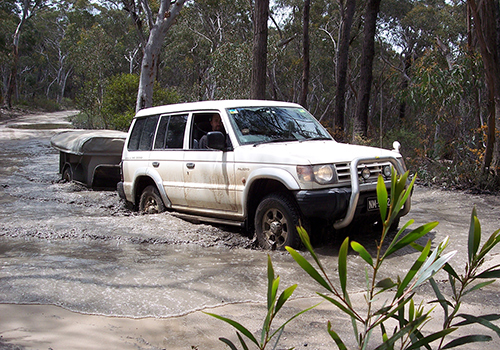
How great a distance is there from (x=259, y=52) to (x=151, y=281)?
925 centimetres

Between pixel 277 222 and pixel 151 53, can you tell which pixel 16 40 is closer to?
pixel 151 53

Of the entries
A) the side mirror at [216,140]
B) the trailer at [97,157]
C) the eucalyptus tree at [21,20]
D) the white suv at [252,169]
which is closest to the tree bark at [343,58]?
the trailer at [97,157]

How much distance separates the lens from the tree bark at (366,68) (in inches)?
648

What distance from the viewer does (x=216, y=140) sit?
617cm

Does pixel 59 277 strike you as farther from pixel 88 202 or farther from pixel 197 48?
pixel 197 48

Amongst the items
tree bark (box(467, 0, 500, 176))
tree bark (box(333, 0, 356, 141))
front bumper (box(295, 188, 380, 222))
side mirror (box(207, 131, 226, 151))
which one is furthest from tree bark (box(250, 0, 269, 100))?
tree bark (box(333, 0, 356, 141))

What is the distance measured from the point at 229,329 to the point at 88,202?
6.97 metres

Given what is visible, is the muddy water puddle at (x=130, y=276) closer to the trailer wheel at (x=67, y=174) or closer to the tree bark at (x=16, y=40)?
the trailer wheel at (x=67, y=174)

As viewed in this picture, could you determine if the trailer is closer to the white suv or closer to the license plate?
the white suv

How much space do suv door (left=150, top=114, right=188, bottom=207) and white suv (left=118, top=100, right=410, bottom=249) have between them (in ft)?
0.05

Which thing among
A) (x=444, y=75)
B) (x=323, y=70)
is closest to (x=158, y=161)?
(x=444, y=75)

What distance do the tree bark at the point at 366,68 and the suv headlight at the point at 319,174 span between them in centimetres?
1118

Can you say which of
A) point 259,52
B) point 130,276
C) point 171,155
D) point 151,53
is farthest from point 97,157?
point 151,53

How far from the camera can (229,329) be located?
3521mm
